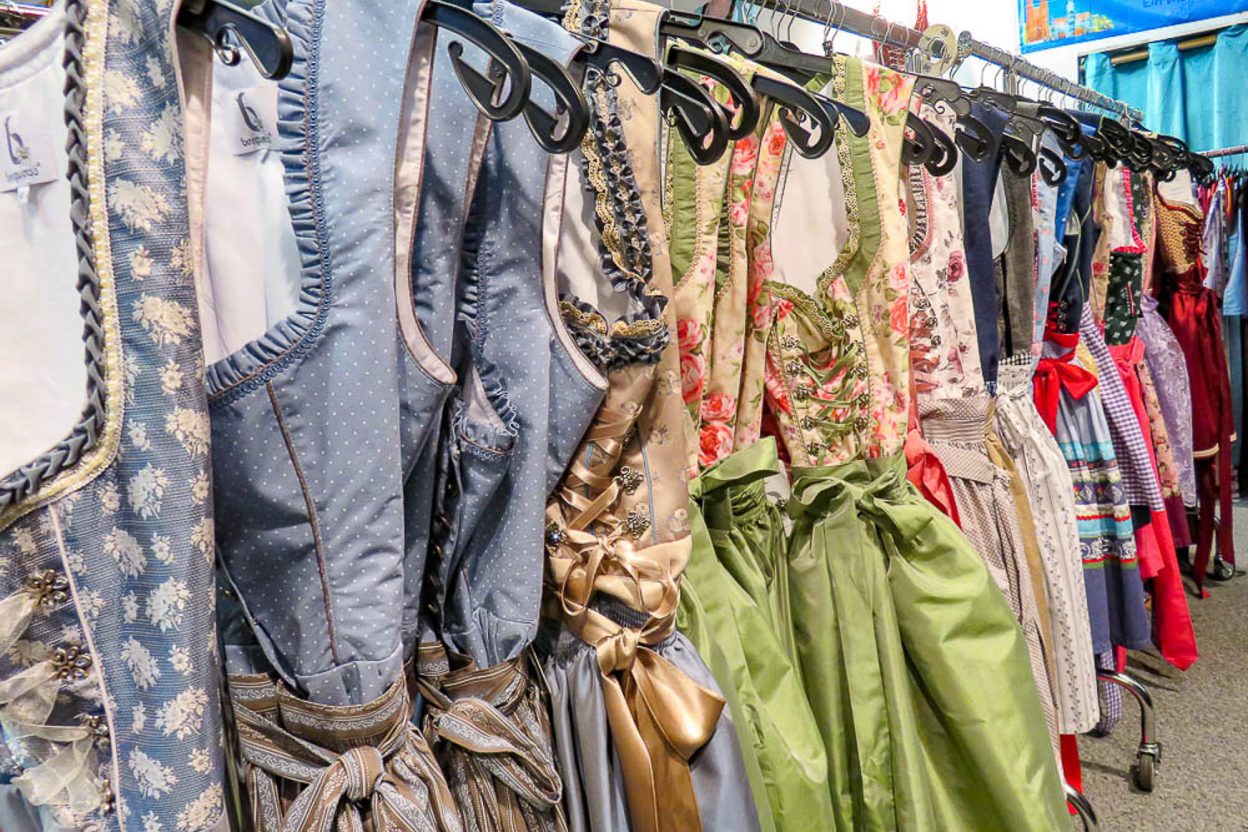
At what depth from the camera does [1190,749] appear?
2.14 metres

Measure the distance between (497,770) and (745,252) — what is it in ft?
1.81

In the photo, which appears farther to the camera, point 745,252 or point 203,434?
point 745,252

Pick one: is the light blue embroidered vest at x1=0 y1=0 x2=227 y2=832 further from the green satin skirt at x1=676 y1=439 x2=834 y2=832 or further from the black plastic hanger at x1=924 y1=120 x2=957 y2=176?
the black plastic hanger at x1=924 y1=120 x2=957 y2=176

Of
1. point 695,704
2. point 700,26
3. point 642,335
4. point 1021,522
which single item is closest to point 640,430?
point 642,335

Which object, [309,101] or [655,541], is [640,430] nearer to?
[655,541]

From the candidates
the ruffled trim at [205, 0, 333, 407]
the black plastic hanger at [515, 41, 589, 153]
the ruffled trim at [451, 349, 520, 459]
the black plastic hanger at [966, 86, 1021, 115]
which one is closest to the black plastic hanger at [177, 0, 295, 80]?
the ruffled trim at [205, 0, 333, 407]

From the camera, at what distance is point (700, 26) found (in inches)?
38.2

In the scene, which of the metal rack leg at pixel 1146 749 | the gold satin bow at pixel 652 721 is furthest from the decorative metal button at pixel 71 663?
the metal rack leg at pixel 1146 749

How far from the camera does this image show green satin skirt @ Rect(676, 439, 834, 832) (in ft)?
2.77

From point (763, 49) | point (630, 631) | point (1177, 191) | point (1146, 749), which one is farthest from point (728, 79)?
point (1177, 191)

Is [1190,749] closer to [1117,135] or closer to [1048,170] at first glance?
[1117,135]

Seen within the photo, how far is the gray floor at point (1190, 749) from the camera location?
74.9 inches

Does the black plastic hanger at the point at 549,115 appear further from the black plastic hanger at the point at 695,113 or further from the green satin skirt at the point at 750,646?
the green satin skirt at the point at 750,646

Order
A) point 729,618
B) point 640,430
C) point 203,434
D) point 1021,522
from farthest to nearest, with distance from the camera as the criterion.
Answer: point 1021,522
point 729,618
point 640,430
point 203,434
